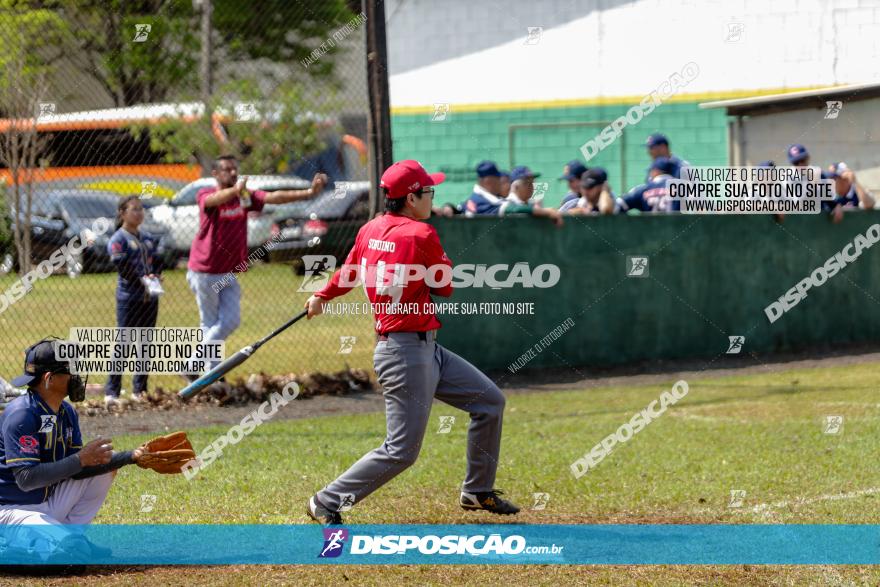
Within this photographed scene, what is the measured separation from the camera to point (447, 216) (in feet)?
43.2

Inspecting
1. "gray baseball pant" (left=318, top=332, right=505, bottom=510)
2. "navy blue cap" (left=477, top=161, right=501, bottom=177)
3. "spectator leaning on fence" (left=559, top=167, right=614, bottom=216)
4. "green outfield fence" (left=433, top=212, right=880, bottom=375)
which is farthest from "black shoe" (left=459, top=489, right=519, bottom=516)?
"navy blue cap" (left=477, top=161, right=501, bottom=177)

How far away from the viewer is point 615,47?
22609mm

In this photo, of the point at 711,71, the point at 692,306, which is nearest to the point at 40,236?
the point at 692,306

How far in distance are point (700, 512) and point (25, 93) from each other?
7.82 m

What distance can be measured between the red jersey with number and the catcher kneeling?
4.31 ft

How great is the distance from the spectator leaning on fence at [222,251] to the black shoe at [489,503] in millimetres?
4878

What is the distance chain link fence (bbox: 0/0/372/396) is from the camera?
1229cm

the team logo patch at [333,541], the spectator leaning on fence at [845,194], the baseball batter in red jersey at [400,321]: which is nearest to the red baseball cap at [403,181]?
the baseball batter in red jersey at [400,321]

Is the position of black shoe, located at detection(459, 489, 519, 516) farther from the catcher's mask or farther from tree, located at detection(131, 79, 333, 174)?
tree, located at detection(131, 79, 333, 174)

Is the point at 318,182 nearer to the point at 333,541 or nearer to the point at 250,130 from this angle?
the point at 333,541

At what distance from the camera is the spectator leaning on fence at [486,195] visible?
1385 cm

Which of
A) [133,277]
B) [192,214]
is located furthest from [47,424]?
[192,214]

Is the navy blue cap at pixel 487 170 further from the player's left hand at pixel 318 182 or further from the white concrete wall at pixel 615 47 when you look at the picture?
the white concrete wall at pixel 615 47

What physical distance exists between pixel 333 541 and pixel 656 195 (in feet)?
27.4
